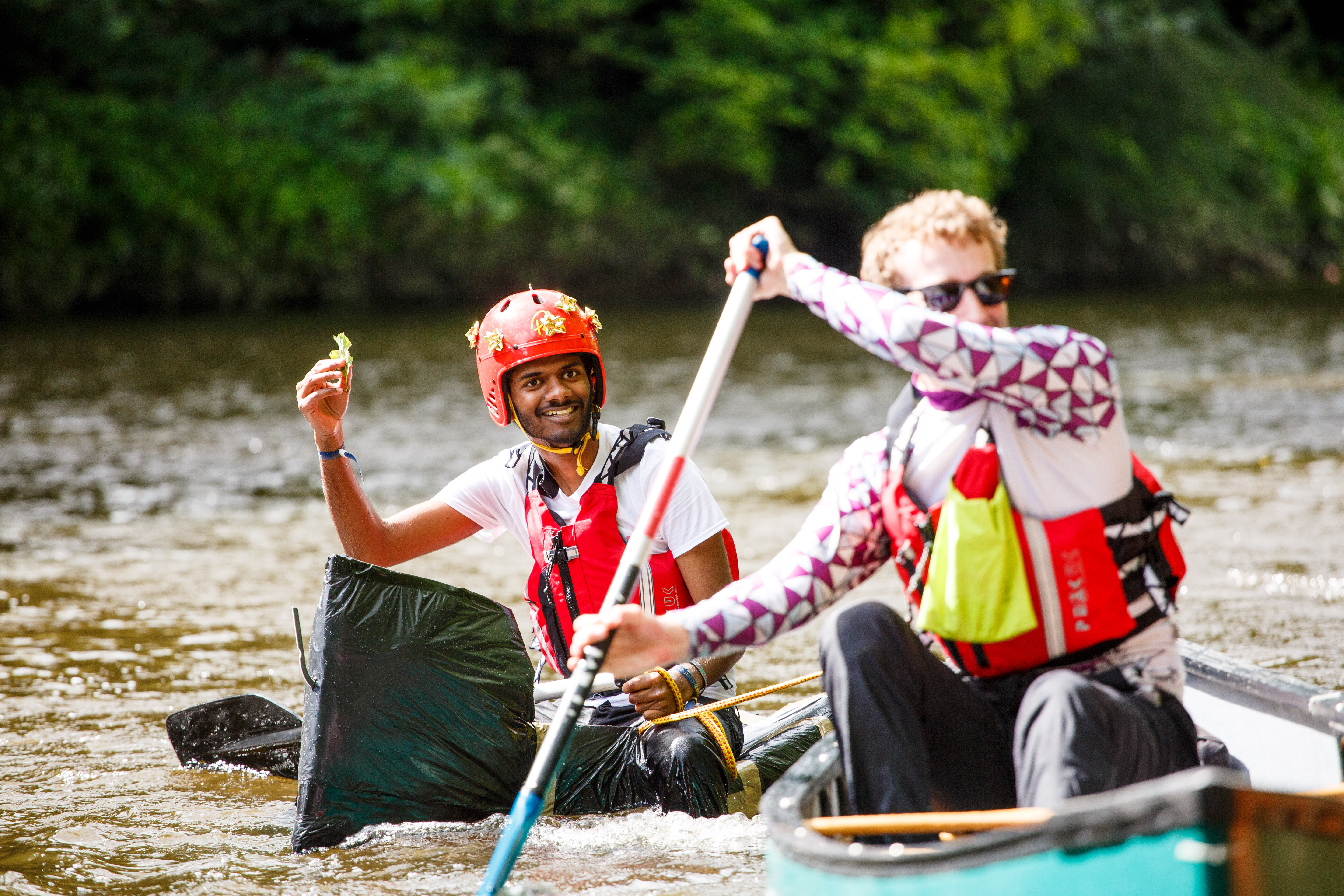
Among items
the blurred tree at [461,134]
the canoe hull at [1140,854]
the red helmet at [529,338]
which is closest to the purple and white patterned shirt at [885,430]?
the canoe hull at [1140,854]

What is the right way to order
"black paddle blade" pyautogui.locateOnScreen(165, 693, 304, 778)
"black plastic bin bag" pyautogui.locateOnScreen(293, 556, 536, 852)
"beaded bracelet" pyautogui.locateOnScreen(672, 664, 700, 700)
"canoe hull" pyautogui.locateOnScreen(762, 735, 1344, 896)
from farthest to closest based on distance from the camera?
"black paddle blade" pyautogui.locateOnScreen(165, 693, 304, 778), "beaded bracelet" pyautogui.locateOnScreen(672, 664, 700, 700), "black plastic bin bag" pyautogui.locateOnScreen(293, 556, 536, 852), "canoe hull" pyautogui.locateOnScreen(762, 735, 1344, 896)

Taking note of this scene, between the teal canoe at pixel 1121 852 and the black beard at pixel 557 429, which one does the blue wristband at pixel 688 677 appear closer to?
the black beard at pixel 557 429

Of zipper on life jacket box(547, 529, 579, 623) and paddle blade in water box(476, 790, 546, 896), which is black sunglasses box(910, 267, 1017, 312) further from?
zipper on life jacket box(547, 529, 579, 623)

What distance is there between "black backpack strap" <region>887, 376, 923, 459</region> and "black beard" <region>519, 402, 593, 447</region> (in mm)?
1139

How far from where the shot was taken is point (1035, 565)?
2.36m

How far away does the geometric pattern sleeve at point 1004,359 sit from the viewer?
231 cm

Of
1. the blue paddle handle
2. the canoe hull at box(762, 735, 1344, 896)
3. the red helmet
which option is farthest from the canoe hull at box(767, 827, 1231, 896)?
the red helmet

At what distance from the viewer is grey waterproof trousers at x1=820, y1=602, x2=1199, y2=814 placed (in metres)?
2.32

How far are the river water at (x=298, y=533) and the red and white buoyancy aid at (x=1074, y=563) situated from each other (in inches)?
40.6

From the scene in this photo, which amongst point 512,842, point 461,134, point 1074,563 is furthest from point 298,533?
point 461,134

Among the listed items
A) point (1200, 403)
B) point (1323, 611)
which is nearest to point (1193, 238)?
point (1200, 403)

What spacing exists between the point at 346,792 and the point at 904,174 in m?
23.5

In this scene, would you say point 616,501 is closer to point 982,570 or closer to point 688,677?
point 688,677

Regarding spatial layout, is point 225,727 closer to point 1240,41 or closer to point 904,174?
point 904,174
